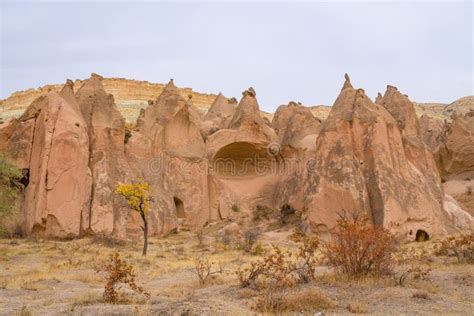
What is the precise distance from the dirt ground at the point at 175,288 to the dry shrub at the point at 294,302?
0.33 feet

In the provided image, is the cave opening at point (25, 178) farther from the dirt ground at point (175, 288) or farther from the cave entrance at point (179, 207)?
the cave entrance at point (179, 207)

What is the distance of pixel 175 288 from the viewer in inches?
434

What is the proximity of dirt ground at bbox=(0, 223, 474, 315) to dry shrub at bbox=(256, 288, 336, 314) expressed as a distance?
3.9 inches

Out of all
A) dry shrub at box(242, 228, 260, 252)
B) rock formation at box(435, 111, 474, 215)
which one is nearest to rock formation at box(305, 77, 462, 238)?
dry shrub at box(242, 228, 260, 252)

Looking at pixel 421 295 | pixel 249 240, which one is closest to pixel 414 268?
pixel 421 295

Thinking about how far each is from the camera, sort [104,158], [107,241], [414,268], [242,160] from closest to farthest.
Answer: [414,268] → [107,241] → [104,158] → [242,160]

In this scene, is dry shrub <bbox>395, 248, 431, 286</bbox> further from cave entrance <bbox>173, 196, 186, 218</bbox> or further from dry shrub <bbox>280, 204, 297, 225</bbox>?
cave entrance <bbox>173, 196, 186, 218</bbox>

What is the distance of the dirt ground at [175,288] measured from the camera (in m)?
8.37

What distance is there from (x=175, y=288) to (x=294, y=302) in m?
3.31

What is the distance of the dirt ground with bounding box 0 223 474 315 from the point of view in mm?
8367

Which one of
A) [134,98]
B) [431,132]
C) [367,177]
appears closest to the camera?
[367,177]

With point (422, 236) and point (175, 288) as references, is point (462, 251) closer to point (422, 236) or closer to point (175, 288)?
point (422, 236)

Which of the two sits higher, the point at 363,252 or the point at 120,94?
the point at 120,94

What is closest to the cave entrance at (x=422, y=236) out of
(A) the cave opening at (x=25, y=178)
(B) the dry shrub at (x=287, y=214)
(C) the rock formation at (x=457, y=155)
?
(B) the dry shrub at (x=287, y=214)
